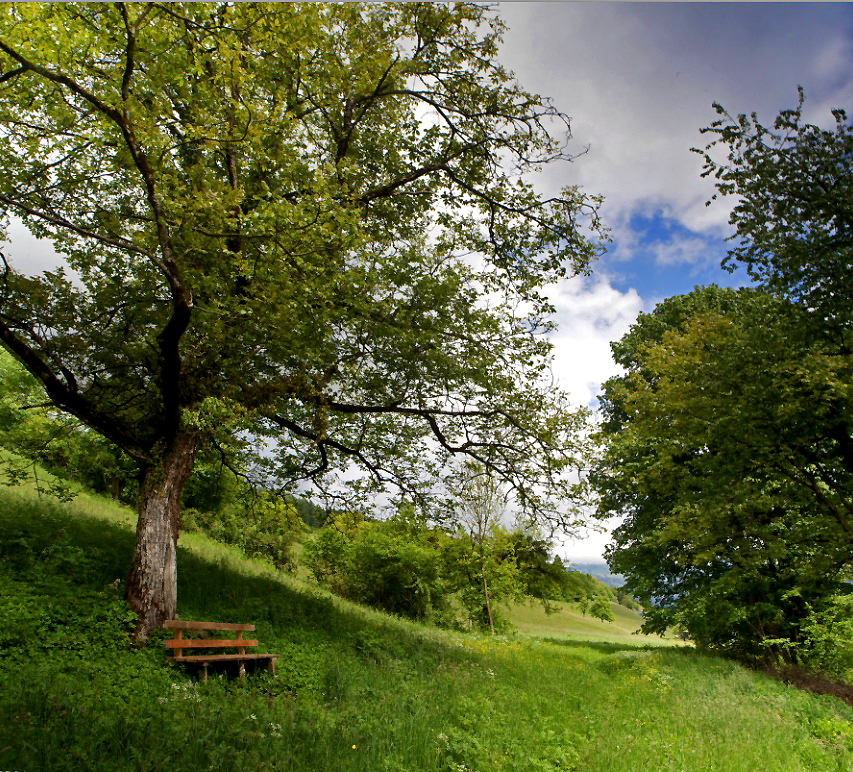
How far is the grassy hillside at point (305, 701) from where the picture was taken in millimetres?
5840

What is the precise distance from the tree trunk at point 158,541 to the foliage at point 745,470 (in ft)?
30.8

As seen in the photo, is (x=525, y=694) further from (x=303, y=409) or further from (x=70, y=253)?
(x=70, y=253)

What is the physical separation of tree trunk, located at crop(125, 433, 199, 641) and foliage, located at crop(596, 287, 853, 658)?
9.40 meters

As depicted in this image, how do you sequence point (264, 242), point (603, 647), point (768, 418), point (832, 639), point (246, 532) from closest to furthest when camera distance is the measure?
point (264, 242)
point (768, 418)
point (832, 639)
point (603, 647)
point (246, 532)

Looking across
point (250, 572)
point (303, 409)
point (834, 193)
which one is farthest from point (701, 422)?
point (250, 572)

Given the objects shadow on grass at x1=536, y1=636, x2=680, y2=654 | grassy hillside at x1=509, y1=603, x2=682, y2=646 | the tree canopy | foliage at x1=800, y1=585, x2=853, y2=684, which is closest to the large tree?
the tree canopy

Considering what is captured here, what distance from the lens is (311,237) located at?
754 centimetres

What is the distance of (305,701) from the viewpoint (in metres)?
8.39

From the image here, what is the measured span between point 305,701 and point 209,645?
1.95 meters

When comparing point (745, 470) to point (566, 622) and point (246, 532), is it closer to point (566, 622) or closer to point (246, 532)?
point (246, 532)

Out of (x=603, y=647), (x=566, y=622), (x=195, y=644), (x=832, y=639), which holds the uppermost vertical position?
(x=832, y=639)

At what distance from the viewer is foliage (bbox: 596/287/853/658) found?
39.9ft

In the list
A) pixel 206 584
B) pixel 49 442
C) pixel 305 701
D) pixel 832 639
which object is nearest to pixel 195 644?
pixel 305 701

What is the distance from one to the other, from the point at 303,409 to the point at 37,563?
19.4ft
